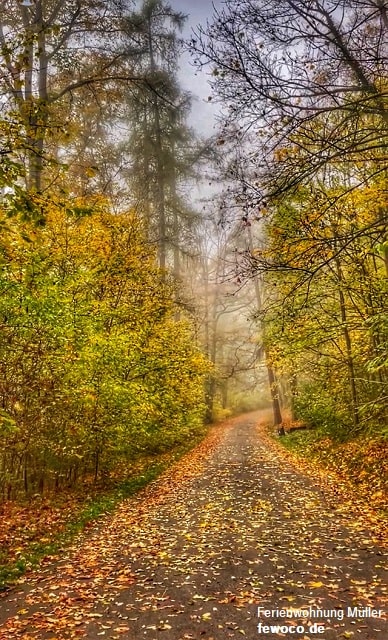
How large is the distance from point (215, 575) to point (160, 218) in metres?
14.8

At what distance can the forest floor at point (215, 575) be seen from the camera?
4180 mm

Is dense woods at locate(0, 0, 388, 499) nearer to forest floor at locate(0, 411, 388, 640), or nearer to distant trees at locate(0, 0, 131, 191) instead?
distant trees at locate(0, 0, 131, 191)

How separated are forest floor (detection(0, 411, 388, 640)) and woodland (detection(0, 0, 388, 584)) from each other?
1.85m

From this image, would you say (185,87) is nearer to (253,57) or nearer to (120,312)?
(120,312)

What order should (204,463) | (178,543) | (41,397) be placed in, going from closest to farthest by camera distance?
(178,543), (41,397), (204,463)

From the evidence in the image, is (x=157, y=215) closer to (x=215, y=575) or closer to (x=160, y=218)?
(x=160, y=218)

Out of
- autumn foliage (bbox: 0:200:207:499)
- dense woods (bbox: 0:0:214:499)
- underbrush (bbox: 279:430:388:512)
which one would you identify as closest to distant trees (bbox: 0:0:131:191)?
dense woods (bbox: 0:0:214:499)

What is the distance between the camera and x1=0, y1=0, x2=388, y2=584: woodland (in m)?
5.60

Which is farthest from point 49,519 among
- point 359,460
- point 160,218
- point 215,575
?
point 160,218

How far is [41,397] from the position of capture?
7.43 m

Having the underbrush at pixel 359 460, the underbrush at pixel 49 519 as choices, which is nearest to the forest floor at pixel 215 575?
the underbrush at pixel 49 519

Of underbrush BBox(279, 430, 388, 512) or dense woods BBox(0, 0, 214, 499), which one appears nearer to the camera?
dense woods BBox(0, 0, 214, 499)

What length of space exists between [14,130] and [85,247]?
594cm

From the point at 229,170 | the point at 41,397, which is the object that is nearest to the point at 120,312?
the point at 41,397
